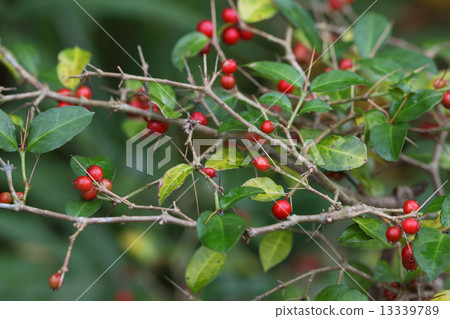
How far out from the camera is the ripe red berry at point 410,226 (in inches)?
23.3

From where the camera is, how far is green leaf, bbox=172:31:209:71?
0.85m

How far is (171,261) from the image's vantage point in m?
1.66

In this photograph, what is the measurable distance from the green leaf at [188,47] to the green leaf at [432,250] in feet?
1.65

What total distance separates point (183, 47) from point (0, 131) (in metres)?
0.37

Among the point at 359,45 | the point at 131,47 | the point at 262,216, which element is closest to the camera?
the point at 359,45

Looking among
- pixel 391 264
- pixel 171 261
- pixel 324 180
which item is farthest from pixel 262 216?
pixel 324 180

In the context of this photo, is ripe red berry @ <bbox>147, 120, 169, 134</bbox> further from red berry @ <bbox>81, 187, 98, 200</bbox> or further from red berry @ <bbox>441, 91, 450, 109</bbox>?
red berry @ <bbox>441, 91, 450, 109</bbox>

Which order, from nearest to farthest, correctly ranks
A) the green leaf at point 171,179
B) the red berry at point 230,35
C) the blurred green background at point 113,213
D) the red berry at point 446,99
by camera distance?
1. the green leaf at point 171,179
2. the red berry at point 446,99
3. the red berry at point 230,35
4. the blurred green background at point 113,213

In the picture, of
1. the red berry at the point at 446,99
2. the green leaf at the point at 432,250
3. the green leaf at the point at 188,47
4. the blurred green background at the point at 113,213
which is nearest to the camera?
the green leaf at the point at 432,250

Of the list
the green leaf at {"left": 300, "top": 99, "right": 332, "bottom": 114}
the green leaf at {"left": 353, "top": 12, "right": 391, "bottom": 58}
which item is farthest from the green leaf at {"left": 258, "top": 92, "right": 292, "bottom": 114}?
the green leaf at {"left": 353, "top": 12, "right": 391, "bottom": 58}

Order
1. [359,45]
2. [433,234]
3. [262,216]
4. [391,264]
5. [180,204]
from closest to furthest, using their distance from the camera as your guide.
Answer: [433,234] → [391,264] → [359,45] → [262,216] → [180,204]

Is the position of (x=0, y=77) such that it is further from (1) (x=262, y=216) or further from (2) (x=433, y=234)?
(2) (x=433, y=234)

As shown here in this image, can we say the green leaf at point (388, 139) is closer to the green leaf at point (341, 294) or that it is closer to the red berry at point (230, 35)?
the green leaf at point (341, 294)

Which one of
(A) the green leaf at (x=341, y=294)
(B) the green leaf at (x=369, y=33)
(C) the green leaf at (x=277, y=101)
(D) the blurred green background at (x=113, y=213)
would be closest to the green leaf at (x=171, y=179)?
(C) the green leaf at (x=277, y=101)
